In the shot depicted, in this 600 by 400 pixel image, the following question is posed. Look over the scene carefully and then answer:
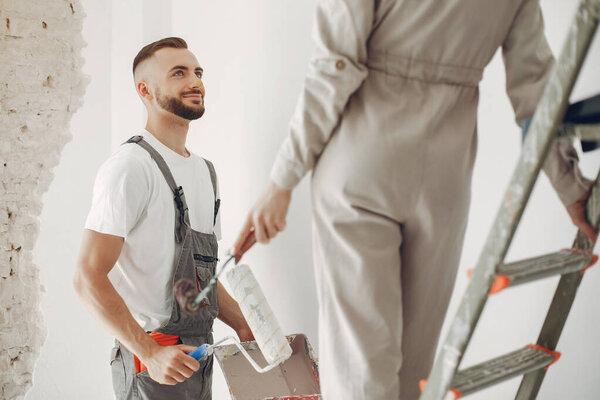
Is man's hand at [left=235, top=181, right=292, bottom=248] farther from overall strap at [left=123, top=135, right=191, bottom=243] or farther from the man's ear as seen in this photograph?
the man's ear

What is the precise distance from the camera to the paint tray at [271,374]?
1.72m

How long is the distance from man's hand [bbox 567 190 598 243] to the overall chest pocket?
1200 millimetres

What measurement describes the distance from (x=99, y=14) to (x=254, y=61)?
1405mm

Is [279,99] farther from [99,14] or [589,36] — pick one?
[99,14]

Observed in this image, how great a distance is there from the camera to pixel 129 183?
1.70 meters

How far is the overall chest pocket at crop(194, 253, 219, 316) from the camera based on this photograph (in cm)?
183

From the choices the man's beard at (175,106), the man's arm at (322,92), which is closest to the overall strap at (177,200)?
the man's beard at (175,106)

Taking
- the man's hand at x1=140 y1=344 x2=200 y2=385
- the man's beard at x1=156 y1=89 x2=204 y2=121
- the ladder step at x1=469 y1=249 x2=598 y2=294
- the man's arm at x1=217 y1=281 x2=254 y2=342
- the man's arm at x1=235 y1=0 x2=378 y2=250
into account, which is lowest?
the man's arm at x1=217 y1=281 x2=254 y2=342

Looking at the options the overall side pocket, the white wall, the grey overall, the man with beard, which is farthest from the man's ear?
the overall side pocket

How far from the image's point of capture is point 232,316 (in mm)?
2072

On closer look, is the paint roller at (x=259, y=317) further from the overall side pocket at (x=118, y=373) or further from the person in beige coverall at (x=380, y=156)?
the overall side pocket at (x=118, y=373)

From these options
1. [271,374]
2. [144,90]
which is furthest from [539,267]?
[144,90]

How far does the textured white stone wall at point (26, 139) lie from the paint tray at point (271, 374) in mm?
1240

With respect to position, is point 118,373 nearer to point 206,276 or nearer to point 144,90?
point 206,276
